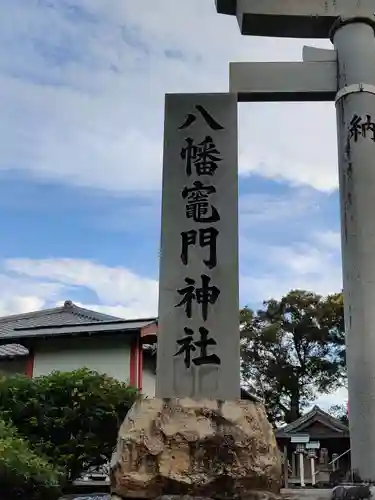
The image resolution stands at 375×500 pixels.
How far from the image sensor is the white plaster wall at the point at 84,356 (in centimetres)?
1349

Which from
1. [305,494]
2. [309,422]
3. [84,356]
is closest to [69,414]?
[84,356]

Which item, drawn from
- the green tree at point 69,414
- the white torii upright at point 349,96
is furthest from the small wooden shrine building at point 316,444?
the white torii upright at point 349,96

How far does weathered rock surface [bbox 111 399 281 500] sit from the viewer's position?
4.20 meters

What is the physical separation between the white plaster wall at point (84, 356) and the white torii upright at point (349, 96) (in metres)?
Result: 8.88

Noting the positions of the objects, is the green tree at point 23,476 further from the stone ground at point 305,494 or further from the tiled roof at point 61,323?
the tiled roof at point 61,323

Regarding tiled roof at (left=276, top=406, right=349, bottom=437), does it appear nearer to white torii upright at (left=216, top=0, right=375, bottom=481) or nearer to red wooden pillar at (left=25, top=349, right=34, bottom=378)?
red wooden pillar at (left=25, top=349, right=34, bottom=378)

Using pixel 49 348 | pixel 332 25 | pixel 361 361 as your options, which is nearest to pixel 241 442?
pixel 361 361

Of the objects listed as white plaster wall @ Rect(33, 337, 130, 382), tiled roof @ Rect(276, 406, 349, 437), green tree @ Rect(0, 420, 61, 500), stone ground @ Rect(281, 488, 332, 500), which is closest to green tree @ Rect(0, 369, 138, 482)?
green tree @ Rect(0, 420, 61, 500)

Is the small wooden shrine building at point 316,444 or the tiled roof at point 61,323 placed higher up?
the tiled roof at point 61,323

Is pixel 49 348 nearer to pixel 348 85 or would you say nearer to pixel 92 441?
pixel 92 441

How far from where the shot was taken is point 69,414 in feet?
30.6

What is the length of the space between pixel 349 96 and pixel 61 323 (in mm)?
15017

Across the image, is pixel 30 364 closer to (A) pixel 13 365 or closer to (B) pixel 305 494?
(A) pixel 13 365

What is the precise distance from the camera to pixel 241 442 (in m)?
4.29
